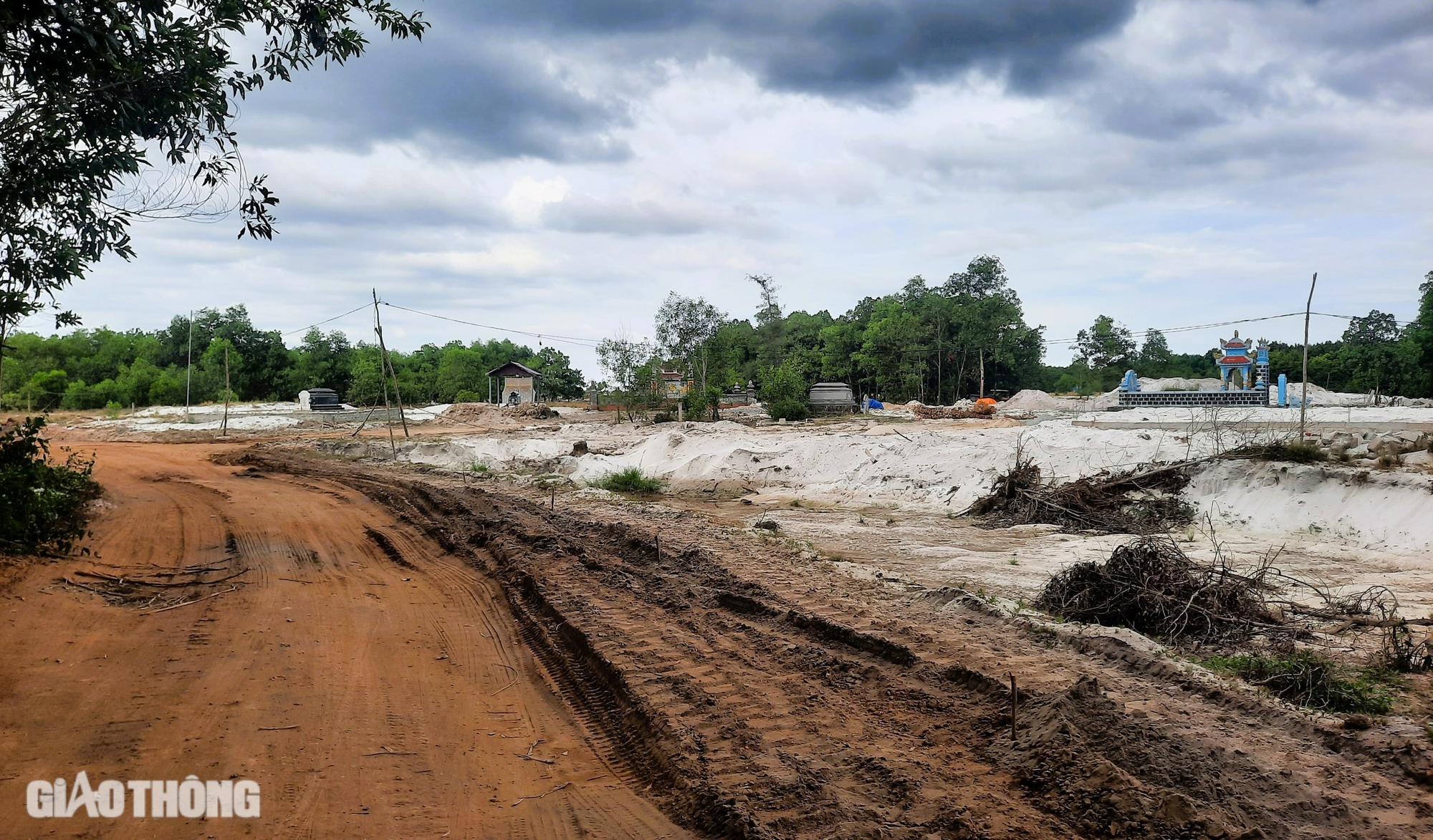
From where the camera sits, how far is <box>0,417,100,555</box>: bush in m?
8.24

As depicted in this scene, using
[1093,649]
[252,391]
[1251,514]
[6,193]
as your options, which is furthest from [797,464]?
[252,391]

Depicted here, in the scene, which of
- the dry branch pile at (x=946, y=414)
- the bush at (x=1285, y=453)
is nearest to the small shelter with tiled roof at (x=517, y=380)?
the dry branch pile at (x=946, y=414)

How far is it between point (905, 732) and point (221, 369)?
222 feet

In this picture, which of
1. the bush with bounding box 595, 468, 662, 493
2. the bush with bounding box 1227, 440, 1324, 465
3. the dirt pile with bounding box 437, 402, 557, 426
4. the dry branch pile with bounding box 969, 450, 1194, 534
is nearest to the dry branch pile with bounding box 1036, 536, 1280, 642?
the dry branch pile with bounding box 969, 450, 1194, 534

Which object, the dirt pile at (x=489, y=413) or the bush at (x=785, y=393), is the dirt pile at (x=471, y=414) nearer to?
the dirt pile at (x=489, y=413)

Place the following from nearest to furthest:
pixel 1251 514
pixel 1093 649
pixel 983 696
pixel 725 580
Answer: pixel 983 696
pixel 1093 649
pixel 725 580
pixel 1251 514

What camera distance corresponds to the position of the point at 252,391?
6475 cm

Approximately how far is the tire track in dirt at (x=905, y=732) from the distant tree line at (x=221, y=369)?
5439 centimetres

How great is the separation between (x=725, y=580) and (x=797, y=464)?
11.5m

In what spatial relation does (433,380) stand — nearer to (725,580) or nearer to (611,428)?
(611,428)

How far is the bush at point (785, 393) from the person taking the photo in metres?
41.9

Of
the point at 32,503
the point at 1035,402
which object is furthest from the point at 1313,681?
the point at 1035,402

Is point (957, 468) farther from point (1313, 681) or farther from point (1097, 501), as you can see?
point (1313, 681)

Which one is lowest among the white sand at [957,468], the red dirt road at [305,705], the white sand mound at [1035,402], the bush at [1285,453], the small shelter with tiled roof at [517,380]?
the red dirt road at [305,705]
